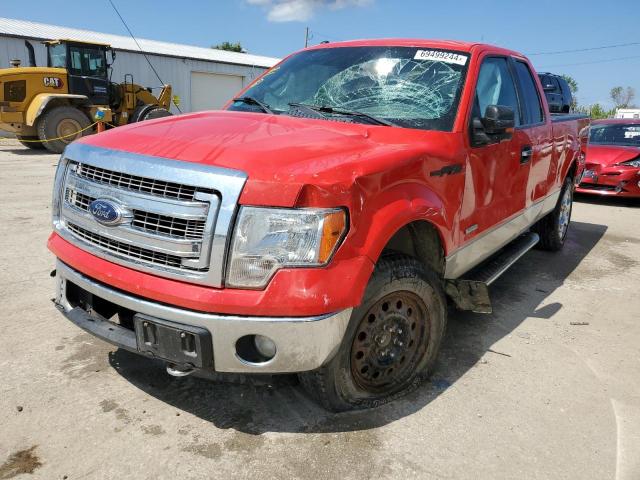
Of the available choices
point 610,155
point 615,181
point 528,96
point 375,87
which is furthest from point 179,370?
point 610,155

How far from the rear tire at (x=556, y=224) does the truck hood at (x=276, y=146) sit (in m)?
3.46

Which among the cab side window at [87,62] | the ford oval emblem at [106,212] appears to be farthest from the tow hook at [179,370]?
the cab side window at [87,62]

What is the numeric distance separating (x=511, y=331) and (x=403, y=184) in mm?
1876

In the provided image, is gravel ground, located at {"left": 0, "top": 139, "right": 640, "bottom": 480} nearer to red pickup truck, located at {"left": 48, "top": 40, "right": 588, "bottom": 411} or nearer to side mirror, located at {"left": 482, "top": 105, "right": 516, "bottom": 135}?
red pickup truck, located at {"left": 48, "top": 40, "right": 588, "bottom": 411}

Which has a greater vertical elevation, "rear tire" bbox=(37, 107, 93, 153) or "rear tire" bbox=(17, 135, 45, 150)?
"rear tire" bbox=(37, 107, 93, 153)

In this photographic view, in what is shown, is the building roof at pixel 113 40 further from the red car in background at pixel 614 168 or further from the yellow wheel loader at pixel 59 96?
the red car in background at pixel 614 168

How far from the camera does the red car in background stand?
9.20 meters

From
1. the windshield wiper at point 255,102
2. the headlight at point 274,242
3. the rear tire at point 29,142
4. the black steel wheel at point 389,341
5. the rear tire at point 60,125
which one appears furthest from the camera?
the rear tire at point 29,142

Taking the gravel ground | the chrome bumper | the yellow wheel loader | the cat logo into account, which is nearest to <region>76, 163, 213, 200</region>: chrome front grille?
the chrome bumper

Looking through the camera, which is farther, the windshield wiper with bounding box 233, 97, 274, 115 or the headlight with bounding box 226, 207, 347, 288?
the windshield wiper with bounding box 233, 97, 274, 115

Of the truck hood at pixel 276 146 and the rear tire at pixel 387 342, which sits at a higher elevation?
the truck hood at pixel 276 146

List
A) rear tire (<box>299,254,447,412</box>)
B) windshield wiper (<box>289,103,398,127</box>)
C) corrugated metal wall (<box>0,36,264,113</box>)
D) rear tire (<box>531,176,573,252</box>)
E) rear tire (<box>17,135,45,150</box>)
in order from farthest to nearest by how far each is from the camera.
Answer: corrugated metal wall (<box>0,36,264,113</box>) < rear tire (<box>17,135,45,150</box>) < rear tire (<box>531,176,573,252</box>) < windshield wiper (<box>289,103,398,127</box>) < rear tire (<box>299,254,447,412</box>)

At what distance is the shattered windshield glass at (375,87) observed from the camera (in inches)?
127

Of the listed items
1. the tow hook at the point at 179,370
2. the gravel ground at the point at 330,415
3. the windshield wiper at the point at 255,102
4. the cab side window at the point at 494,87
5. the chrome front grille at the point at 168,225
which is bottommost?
the gravel ground at the point at 330,415
